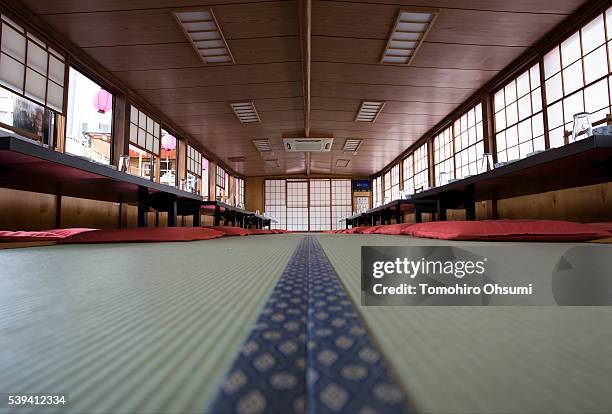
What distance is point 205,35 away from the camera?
3.58m

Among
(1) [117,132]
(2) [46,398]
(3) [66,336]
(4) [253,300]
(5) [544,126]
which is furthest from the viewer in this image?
(1) [117,132]

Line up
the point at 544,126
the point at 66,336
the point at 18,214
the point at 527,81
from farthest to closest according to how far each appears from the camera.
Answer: the point at 527,81
the point at 544,126
the point at 18,214
the point at 66,336

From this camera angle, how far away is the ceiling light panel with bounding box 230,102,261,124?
5484 millimetres

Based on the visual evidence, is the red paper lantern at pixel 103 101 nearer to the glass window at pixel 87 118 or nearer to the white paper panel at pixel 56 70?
the glass window at pixel 87 118

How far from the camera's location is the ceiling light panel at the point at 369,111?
5.45 metres

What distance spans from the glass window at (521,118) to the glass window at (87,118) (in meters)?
5.00

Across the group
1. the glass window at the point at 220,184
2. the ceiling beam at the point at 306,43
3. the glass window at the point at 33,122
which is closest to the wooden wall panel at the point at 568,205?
the ceiling beam at the point at 306,43

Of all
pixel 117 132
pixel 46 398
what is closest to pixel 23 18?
pixel 117 132

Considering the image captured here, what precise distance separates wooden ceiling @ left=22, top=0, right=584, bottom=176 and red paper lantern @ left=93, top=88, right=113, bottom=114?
38cm

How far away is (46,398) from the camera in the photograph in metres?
0.22

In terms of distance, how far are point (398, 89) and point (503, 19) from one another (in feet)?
5.71

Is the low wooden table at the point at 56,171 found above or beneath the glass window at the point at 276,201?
beneath

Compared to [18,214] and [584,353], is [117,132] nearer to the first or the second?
[18,214]

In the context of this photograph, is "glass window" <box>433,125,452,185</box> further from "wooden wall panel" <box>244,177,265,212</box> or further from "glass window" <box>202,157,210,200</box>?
"wooden wall panel" <box>244,177,265,212</box>
